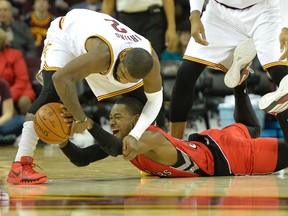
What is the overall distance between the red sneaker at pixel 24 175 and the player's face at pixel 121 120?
0.59 meters

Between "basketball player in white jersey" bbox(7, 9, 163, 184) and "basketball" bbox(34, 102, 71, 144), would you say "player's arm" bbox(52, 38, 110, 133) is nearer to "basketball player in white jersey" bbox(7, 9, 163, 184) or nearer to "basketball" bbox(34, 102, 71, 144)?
"basketball player in white jersey" bbox(7, 9, 163, 184)

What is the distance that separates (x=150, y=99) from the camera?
5.55 m

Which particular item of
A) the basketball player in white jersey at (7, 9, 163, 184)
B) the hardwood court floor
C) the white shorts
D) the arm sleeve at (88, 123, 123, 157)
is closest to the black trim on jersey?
the hardwood court floor

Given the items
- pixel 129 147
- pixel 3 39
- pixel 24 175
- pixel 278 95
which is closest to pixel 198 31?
pixel 278 95

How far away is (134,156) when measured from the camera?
213 inches

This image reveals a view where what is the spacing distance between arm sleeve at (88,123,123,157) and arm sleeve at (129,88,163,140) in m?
0.12

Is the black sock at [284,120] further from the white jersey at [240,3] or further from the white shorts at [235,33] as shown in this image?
the white jersey at [240,3]

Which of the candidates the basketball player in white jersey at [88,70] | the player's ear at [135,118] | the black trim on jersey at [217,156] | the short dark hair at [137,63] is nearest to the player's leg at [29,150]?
the basketball player in white jersey at [88,70]

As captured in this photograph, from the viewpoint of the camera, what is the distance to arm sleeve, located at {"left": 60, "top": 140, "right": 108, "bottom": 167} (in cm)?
570

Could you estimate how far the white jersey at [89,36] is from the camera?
5.38 m

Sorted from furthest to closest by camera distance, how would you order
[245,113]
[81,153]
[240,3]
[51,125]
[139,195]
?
1. [245,113]
2. [240,3]
3. [81,153]
4. [51,125]
5. [139,195]

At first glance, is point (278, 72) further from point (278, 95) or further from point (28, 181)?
point (28, 181)

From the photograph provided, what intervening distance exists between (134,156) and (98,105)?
4.67 m

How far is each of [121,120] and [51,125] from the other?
1.87 ft
